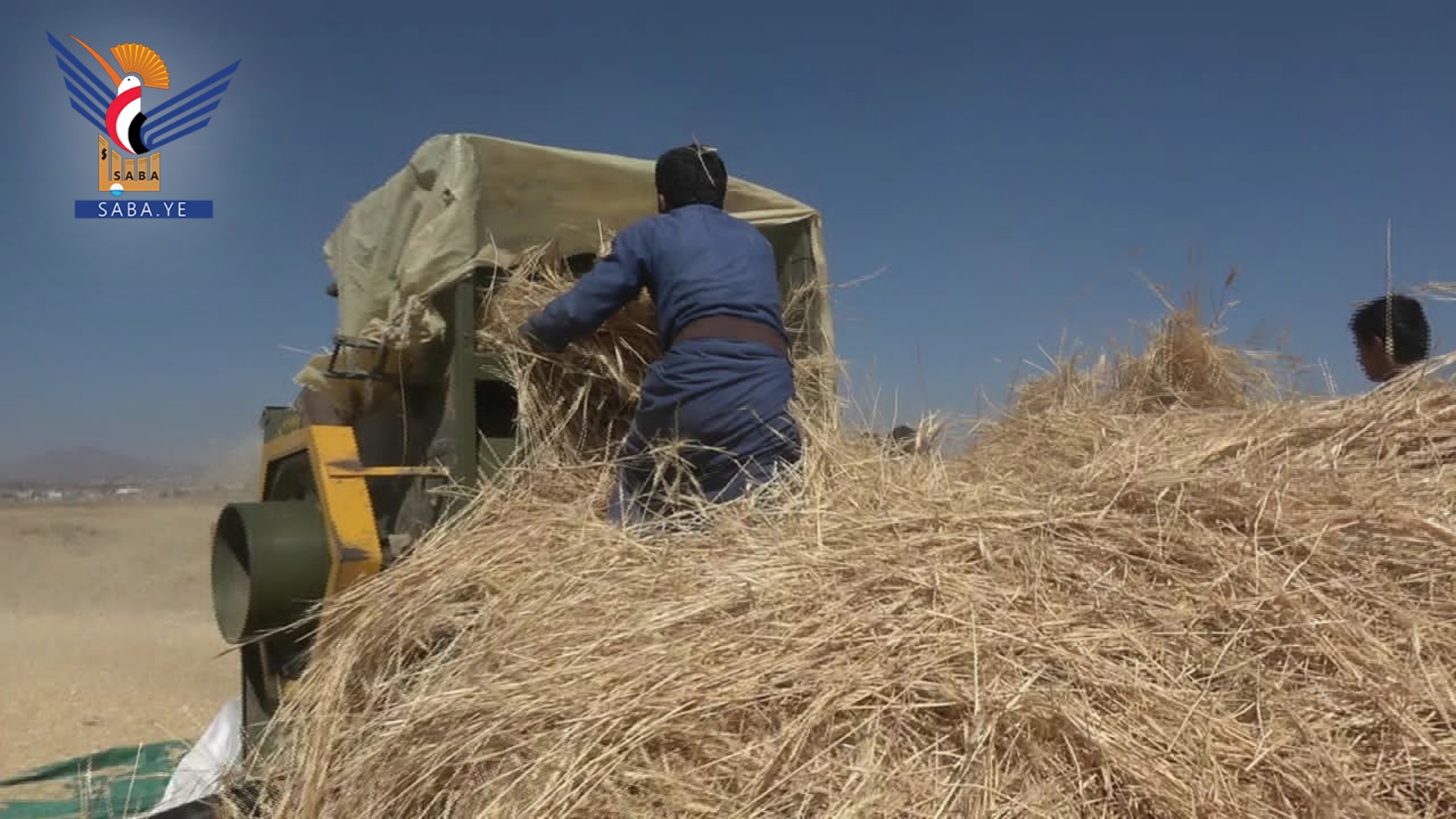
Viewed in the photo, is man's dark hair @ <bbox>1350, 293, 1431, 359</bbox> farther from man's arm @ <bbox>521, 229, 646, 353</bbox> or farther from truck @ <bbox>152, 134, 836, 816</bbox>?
man's arm @ <bbox>521, 229, 646, 353</bbox>

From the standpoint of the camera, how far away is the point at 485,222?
354 centimetres

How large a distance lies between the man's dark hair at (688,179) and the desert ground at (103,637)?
10.5 ft

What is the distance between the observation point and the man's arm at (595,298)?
10.7ft

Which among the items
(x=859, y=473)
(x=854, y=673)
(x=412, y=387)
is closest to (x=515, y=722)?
(x=854, y=673)

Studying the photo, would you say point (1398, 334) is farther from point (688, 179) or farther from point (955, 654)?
point (955, 654)

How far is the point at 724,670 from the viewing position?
2041mm

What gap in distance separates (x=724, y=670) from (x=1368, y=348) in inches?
120

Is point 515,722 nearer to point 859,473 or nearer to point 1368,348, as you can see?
point 859,473

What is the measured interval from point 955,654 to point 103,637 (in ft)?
33.9

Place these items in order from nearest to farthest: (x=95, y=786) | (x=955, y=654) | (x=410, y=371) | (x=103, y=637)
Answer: (x=955, y=654) → (x=410, y=371) → (x=95, y=786) → (x=103, y=637)

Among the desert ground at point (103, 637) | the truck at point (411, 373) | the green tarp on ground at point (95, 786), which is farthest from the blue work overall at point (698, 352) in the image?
the desert ground at point (103, 637)

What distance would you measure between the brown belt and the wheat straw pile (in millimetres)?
534

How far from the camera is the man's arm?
3.26 metres

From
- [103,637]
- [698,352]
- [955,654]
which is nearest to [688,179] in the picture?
[698,352]
